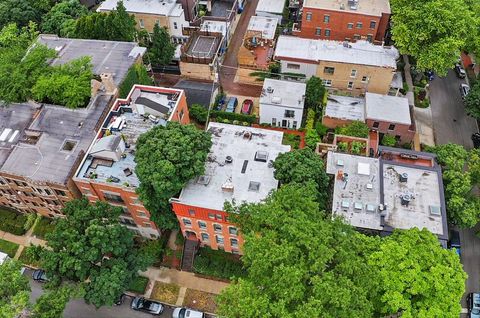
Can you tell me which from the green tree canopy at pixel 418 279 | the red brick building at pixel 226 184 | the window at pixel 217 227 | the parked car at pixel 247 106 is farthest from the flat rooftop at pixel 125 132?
the green tree canopy at pixel 418 279

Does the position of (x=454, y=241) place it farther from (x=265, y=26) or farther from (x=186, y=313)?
(x=265, y=26)

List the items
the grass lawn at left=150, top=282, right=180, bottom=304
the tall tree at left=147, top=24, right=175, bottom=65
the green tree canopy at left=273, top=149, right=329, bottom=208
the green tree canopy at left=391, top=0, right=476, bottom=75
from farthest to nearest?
the tall tree at left=147, top=24, right=175, bottom=65, the green tree canopy at left=391, top=0, right=476, bottom=75, the grass lawn at left=150, top=282, right=180, bottom=304, the green tree canopy at left=273, top=149, right=329, bottom=208

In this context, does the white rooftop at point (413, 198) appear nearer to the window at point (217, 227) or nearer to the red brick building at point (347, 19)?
the window at point (217, 227)

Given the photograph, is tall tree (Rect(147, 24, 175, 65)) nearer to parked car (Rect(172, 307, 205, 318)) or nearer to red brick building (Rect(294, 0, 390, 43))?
red brick building (Rect(294, 0, 390, 43))

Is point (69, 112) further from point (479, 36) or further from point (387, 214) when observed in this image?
point (479, 36)

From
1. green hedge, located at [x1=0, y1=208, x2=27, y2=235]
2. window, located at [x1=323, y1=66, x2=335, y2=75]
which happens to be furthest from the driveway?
green hedge, located at [x1=0, y1=208, x2=27, y2=235]

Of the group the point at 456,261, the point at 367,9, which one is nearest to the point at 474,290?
the point at 456,261

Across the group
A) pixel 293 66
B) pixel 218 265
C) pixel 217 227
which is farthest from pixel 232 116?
pixel 218 265
